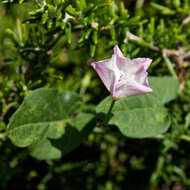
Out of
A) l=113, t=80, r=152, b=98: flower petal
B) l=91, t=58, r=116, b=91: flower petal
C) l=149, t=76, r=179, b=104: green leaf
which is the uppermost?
l=91, t=58, r=116, b=91: flower petal

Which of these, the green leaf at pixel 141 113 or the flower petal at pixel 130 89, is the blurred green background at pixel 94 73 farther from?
the flower petal at pixel 130 89

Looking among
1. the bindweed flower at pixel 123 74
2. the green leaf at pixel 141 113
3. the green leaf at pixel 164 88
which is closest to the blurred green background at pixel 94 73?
the green leaf at pixel 164 88

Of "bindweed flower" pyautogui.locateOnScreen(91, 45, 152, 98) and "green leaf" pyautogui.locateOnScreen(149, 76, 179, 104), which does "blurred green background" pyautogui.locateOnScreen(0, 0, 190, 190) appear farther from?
"bindweed flower" pyautogui.locateOnScreen(91, 45, 152, 98)

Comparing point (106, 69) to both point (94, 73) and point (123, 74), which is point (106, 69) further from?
point (94, 73)

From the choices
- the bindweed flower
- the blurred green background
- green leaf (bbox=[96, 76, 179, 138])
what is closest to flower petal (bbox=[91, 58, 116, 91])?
the bindweed flower

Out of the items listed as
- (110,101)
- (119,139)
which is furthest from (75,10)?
(119,139)

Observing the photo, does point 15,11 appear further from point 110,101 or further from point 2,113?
point 110,101

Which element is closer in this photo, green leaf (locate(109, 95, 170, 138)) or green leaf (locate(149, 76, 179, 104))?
green leaf (locate(109, 95, 170, 138))
